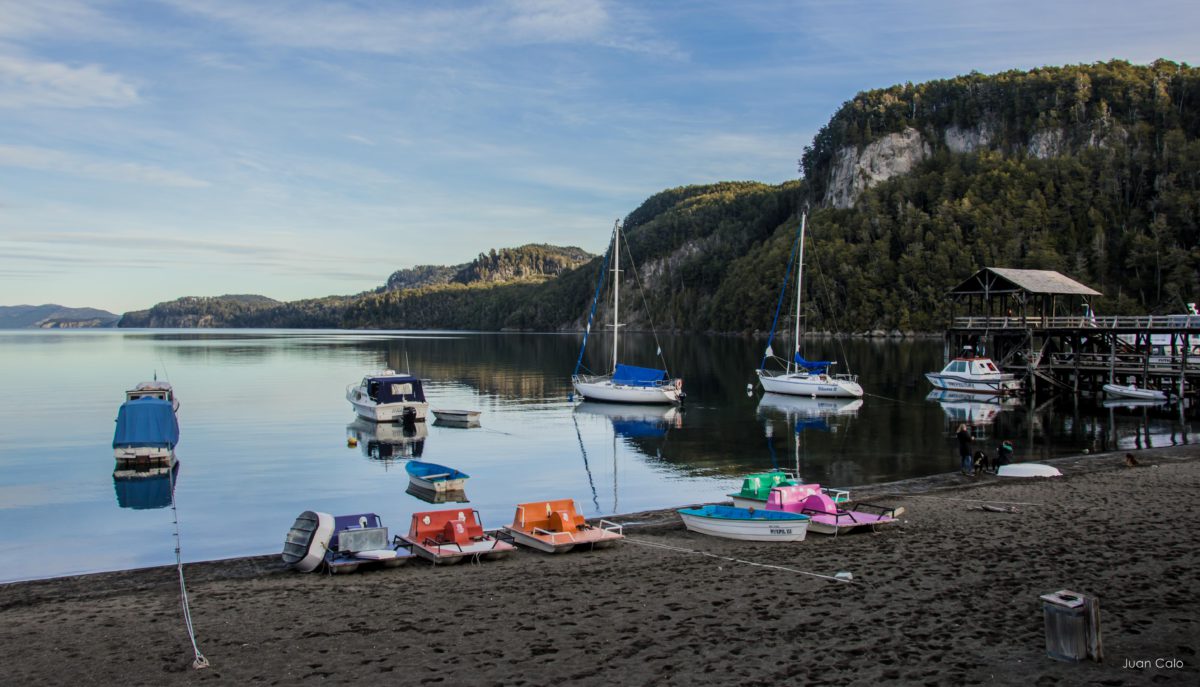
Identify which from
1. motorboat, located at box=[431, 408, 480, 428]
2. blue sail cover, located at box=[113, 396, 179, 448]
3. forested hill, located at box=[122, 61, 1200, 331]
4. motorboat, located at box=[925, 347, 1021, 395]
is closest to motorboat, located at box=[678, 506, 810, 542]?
blue sail cover, located at box=[113, 396, 179, 448]

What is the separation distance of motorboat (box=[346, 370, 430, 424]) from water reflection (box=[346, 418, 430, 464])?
0.50 meters

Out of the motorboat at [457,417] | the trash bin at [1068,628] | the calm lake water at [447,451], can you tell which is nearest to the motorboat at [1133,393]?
the calm lake water at [447,451]

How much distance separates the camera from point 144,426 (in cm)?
3791

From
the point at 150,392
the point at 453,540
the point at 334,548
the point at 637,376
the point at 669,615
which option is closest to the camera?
the point at 669,615

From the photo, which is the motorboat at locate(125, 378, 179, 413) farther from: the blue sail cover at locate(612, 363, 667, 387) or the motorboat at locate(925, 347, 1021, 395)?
the motorboat at locate(925, 347, 1021, 395)

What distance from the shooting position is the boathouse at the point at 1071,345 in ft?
194

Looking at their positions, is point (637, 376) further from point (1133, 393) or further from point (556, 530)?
point (556, 530)

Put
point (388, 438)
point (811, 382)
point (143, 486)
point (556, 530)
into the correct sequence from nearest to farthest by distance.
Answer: point (556, 530) < point (143, 486) < point (388, 438) < point (811, 382)

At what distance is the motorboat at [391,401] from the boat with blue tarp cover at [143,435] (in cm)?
1596

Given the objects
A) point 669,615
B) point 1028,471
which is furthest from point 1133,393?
point 669,615

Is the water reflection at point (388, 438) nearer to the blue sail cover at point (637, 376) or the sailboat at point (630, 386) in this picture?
the sailboat at point (630, 386)

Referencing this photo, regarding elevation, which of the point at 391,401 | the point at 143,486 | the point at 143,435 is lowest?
the point at 143,486

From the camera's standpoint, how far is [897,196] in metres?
190

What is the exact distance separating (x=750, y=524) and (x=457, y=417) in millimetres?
35357
